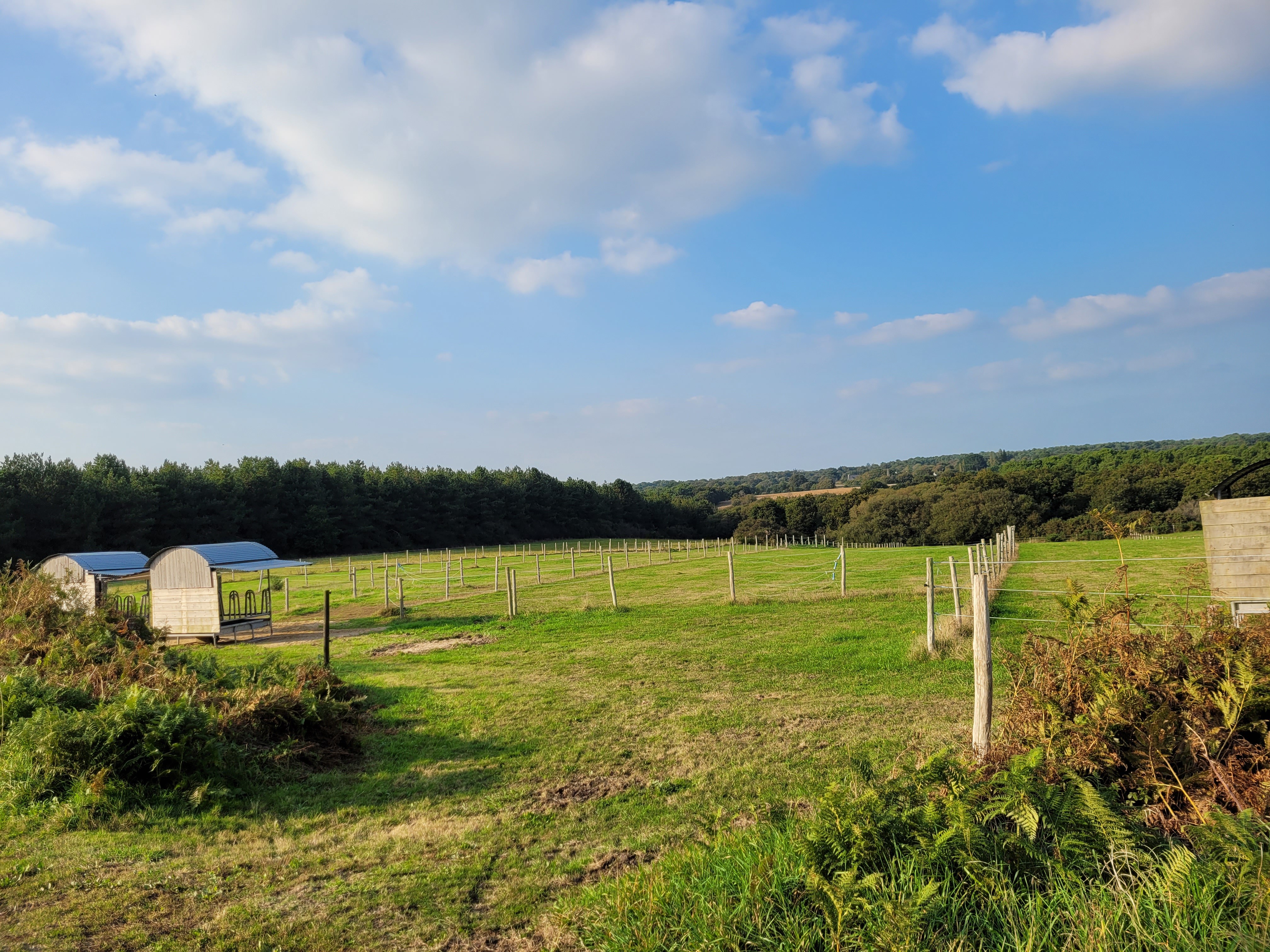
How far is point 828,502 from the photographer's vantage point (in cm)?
9750

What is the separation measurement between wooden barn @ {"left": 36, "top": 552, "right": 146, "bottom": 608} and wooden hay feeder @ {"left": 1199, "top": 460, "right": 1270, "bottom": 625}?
22549mm

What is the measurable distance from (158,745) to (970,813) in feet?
23.3

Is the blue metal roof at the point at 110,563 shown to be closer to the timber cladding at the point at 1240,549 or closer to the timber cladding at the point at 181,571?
the timber cladding at the point at 181,571

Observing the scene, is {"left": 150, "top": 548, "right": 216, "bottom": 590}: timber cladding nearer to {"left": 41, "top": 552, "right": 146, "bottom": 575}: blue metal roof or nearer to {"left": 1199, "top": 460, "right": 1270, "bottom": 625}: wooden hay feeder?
{"left": 41, "top": 552, "right": 146, "bottom": 575}: blue metal roof

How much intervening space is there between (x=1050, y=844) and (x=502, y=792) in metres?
4.83

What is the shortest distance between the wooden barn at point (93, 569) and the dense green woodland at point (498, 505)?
34752 mm

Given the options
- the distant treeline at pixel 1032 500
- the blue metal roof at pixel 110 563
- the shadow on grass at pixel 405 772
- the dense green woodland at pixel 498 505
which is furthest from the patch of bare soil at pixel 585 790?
the dense green woodland at pixel 498 505

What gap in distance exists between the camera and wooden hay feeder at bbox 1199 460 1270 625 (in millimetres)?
8258

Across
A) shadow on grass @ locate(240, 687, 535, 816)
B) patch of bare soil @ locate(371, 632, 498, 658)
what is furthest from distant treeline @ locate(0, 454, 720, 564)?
shadow on grass @ locate(240, 687, 535, 816)

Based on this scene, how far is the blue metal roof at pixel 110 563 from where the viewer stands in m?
21.1

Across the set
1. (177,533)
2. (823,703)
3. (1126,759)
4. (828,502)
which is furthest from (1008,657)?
(828,502)

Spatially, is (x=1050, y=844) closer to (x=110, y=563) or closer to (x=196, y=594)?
(x=196, y=594)

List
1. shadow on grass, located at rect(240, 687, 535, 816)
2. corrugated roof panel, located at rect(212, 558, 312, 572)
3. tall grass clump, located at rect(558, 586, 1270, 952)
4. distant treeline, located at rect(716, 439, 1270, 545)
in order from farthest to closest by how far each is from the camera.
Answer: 1. distant treeline, located at rect(716, 439, 1270, 545)
2. corrugated roof panel, located at rect(212, 558, 312, 572)
3. shadow on grass, located at rect(240, 687, 535, 816)
4. tall grass clump, located at rect(558, 586, 1270, 952)

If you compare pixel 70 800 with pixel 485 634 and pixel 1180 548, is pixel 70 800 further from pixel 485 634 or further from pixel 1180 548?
pixel 1180 548
